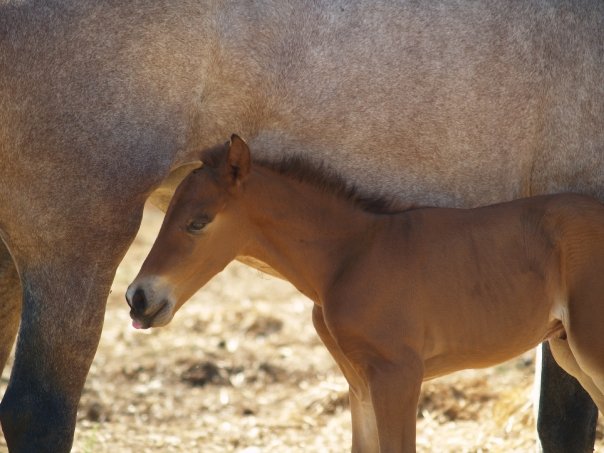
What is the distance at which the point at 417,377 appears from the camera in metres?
3.81

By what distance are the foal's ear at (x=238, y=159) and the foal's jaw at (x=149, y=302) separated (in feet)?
1.47

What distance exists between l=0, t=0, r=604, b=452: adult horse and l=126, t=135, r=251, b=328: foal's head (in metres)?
0.16

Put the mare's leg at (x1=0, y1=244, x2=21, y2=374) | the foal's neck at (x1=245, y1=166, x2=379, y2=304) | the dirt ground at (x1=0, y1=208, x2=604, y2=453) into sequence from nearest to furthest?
the foal's neck at (x1=245, y1=166, x2=379, y2=304) → the mare's leg at (x1=0, y1=244, x2=21, y2=374) → the dirt ground at (x1=0, y1=208, x2=604, y2=453)

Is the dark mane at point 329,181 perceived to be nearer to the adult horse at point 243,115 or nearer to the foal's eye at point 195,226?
the adult horse at point 243,115

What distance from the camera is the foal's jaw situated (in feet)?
12.5

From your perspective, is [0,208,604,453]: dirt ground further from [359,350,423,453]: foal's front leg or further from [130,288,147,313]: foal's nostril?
[359,350,423,453]: foal's front leg

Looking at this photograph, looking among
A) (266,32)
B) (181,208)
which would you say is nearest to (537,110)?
(266,32)

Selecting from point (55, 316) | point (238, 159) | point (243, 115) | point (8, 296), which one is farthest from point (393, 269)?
point (8, 296)

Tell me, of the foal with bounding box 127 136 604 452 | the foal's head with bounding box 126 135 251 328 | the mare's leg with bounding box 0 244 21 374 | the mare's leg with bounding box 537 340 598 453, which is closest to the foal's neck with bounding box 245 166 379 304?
the foal with bounding box 127 136 604 452

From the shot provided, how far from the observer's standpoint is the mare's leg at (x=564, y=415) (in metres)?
4.83

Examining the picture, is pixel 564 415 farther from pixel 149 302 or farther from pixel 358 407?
pixel 149 302

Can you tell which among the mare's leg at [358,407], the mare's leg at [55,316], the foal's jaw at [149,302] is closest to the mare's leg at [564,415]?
the mare's leg at [358,407]

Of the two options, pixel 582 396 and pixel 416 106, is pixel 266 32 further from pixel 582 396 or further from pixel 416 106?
pixel 582 396

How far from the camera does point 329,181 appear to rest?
4.12m
